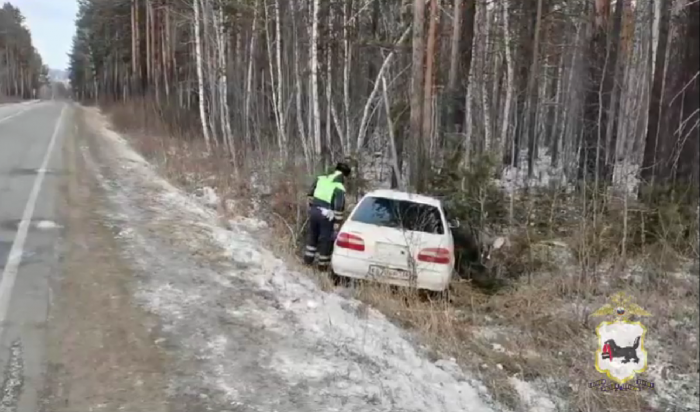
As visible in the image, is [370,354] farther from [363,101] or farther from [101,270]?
[363,101]

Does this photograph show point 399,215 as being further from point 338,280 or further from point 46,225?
point 46,225

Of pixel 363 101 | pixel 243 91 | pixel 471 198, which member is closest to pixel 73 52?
pixel 243 91

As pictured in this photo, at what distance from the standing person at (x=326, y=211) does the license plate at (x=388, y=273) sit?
3.89ft

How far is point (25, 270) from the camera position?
24.6ft

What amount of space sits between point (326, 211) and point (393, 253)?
1.40m

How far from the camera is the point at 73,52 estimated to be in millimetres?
75000

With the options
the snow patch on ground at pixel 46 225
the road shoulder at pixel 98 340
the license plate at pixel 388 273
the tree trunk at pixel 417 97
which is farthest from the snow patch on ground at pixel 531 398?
the snow patch on ground at pixel 46 225

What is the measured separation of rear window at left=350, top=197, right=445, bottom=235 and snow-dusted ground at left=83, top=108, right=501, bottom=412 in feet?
3.85

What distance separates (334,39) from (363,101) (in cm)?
372

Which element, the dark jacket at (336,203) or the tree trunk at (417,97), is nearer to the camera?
the dark jacket at (336,203)

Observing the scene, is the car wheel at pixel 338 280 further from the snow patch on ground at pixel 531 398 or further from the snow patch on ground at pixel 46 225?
the snow patch on ground at pixel 46 225

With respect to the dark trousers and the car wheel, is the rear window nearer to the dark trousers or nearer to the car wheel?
the dark trousers

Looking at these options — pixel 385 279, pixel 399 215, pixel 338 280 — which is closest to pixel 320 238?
pixel 338 280

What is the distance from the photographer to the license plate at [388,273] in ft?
25.8
